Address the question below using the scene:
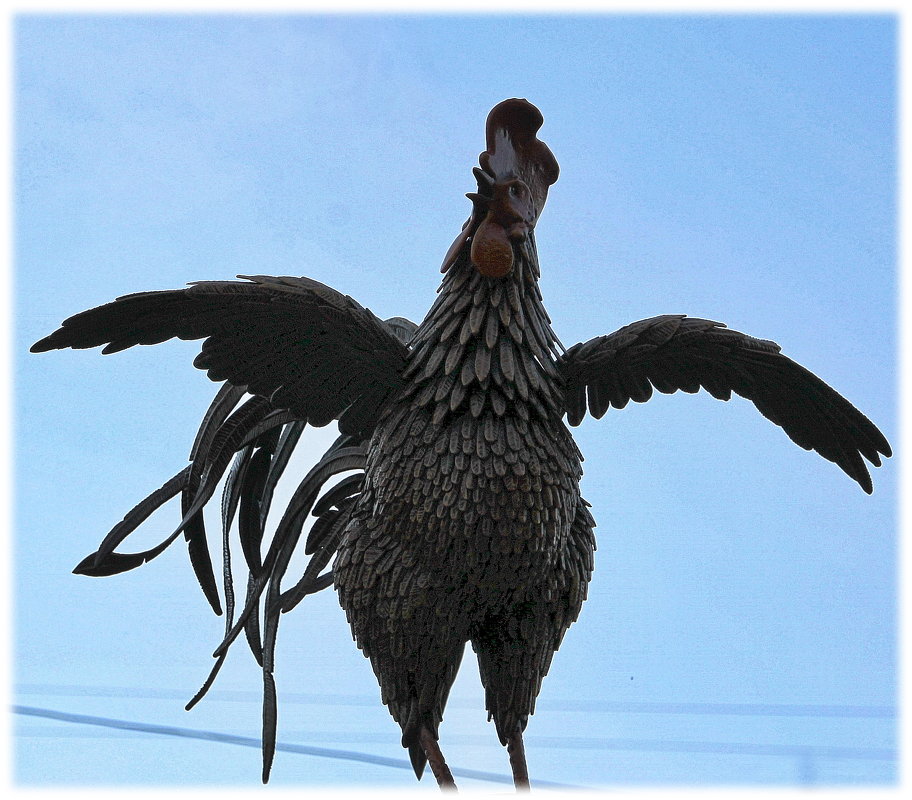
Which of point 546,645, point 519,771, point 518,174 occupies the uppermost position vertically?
point 518,174

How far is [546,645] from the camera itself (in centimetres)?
304

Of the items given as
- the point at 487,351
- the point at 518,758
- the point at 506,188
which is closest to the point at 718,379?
the point at 487,351

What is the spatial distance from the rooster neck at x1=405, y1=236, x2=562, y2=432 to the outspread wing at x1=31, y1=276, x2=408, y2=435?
0.12 metres

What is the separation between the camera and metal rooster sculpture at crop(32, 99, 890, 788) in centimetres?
284

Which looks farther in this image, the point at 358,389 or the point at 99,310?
the point at 358,389

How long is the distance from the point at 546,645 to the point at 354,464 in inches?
31.8

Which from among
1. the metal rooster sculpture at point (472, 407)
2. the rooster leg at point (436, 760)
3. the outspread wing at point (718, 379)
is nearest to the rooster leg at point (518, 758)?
the metal rooster sculpture at point (472, 407)

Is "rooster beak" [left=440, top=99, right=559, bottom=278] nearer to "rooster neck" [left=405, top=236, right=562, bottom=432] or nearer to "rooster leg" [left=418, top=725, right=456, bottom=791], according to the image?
"rooster neck" [left=405, top=236, right=562, bottom=432]

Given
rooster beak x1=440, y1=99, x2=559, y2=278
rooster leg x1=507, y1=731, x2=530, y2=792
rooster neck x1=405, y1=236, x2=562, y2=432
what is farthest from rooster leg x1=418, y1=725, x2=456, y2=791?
rooster beak x1=440, y1=99, x2=559, y2=278

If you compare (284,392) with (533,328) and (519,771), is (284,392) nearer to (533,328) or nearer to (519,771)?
(533,328)

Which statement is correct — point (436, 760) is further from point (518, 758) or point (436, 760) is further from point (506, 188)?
point (506, 188)

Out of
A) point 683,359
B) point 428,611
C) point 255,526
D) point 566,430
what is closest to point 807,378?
point 683,359

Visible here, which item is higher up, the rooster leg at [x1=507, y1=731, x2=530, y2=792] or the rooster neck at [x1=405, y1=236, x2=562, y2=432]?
the rooster neck at [x1=405, y1=236, x2=562, y2=432]

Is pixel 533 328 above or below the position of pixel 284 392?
above
